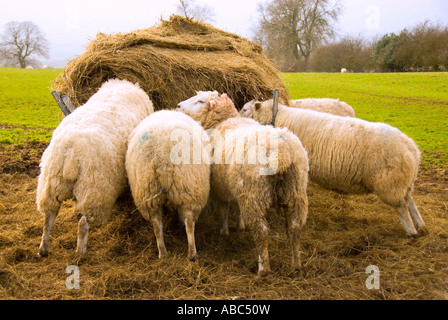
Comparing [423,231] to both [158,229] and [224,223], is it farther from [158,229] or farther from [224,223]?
[158,229]

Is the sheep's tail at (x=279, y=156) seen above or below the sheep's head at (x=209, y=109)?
below

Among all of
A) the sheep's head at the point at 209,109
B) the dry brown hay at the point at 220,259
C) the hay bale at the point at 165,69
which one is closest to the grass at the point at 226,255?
the dry brown hay at the point at 220,259

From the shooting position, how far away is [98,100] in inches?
201

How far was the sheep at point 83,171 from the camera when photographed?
3.99 meters

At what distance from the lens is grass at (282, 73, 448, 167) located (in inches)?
450

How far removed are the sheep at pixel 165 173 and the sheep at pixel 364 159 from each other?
1919 mm

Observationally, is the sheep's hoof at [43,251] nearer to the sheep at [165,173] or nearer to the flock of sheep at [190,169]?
the flock of sheep at [190,169]

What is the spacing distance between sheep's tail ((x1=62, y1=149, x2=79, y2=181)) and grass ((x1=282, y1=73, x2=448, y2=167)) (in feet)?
25.8

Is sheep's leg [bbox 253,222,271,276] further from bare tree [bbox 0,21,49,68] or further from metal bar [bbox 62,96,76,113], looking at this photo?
bare tree [bbox 0,21,49,68]

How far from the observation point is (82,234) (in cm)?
417

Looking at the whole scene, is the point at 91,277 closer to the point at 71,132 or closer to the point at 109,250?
the point at 109,250

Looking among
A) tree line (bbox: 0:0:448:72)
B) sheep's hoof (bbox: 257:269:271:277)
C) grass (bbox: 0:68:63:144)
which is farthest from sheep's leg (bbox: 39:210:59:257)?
tree line (bbox: 0:0:448:72)

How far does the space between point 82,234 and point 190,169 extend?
4.68ft

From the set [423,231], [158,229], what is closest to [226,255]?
[158,229]
